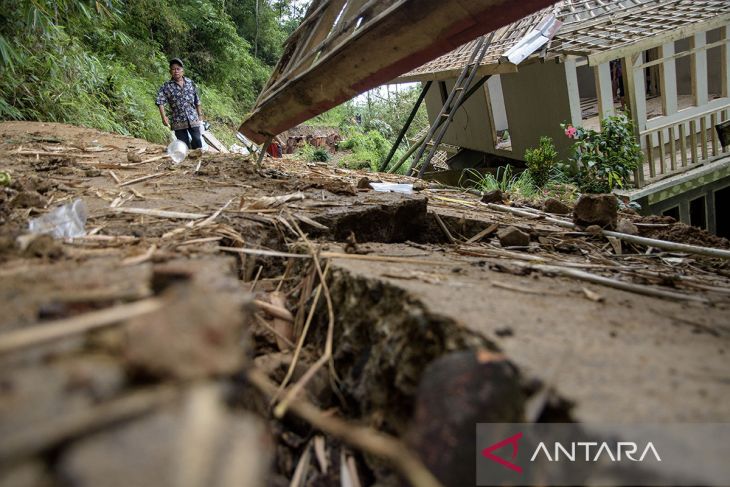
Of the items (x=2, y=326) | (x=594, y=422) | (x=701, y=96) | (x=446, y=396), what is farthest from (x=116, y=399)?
(x=701, y=96)

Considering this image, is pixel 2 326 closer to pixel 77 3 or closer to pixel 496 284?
pixel 496 284

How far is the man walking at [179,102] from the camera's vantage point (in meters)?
6.45

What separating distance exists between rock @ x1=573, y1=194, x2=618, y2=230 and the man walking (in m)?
5.71

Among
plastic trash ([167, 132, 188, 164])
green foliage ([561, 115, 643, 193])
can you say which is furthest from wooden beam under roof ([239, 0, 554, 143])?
green foliage ([561, 115, 643, 193])

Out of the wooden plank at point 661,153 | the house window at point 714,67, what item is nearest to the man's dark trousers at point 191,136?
the wooden plank at point 661,153

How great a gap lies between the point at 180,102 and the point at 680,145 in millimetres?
8492

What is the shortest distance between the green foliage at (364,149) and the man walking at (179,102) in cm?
963

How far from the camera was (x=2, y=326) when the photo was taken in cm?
74

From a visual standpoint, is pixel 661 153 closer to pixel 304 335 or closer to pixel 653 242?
pixel 653 242

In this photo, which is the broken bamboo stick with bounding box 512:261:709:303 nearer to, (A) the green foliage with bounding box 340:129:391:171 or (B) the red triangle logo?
(B) the red triangle logo

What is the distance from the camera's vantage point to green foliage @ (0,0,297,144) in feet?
18.1

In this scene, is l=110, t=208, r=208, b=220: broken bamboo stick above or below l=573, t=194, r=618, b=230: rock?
above

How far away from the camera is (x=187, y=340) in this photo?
599 millimetres

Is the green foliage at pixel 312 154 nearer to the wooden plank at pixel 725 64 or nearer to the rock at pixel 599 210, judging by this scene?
the wooden plank at pixel 725 64
